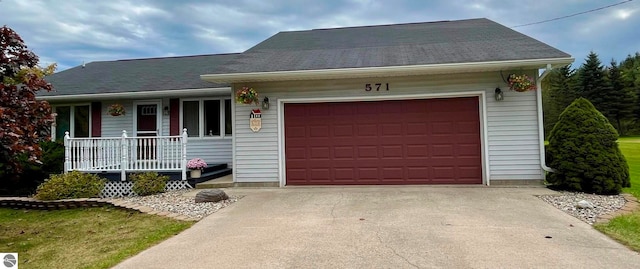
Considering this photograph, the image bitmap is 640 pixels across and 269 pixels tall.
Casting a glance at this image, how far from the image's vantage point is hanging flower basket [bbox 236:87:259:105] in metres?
7.32


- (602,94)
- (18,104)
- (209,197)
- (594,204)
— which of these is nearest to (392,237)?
(209,197)

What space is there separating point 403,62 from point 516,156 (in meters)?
Answer: 3.01

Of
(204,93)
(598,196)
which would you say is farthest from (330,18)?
(598,196)

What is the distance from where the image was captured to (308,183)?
7.78 metres

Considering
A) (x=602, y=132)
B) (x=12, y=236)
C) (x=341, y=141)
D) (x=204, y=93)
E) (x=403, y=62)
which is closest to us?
Answer: (x=12, y=236)

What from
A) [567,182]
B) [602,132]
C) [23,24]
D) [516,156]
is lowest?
[567,182]

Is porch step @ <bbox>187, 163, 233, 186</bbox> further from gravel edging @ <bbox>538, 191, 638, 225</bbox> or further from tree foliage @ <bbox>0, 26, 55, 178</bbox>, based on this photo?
gravel edging @ <bbox>538, 191, 638, 225</bbox>

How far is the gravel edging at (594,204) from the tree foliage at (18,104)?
24.1 ft

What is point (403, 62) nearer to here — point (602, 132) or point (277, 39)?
point (602, 132)

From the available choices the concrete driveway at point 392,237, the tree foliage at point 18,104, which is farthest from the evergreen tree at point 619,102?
the tree foliage at point 18,104

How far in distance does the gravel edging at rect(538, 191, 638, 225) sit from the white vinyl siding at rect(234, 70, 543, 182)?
1.09 metres

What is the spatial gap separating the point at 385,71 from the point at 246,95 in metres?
2.94

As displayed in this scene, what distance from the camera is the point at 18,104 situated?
182 inches

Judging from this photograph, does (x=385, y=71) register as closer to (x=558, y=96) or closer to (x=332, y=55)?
(x=332, y=55)
